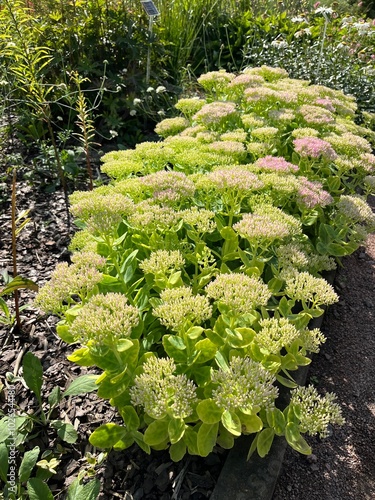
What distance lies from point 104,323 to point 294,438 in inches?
25.0

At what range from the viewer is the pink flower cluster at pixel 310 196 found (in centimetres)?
182

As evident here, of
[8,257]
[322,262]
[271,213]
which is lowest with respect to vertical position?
[8,257]

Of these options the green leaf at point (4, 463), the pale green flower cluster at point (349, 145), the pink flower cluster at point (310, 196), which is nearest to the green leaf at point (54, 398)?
the green leaf at point (4, 463)

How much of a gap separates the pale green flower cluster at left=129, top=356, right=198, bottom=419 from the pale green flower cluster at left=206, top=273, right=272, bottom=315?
25 centimetres

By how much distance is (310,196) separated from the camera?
1.83 meters

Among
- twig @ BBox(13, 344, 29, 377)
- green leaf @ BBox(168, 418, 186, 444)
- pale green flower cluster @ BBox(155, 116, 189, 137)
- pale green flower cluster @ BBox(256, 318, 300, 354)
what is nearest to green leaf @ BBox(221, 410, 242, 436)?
green leaf @ BBox(168, 418, 186, 444)

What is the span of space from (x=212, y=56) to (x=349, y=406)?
479 cm

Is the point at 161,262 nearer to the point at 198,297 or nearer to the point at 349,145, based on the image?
the point at 198,297

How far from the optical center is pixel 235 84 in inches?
104

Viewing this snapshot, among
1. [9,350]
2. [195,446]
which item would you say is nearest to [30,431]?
[9,350]

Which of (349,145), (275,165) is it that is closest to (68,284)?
(275,165)

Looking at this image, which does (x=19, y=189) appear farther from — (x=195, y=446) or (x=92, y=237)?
(x=195, y=446)

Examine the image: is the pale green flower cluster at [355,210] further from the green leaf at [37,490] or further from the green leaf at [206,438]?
the green leaf at [37,490]

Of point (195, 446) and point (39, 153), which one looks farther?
point (39, 153)
